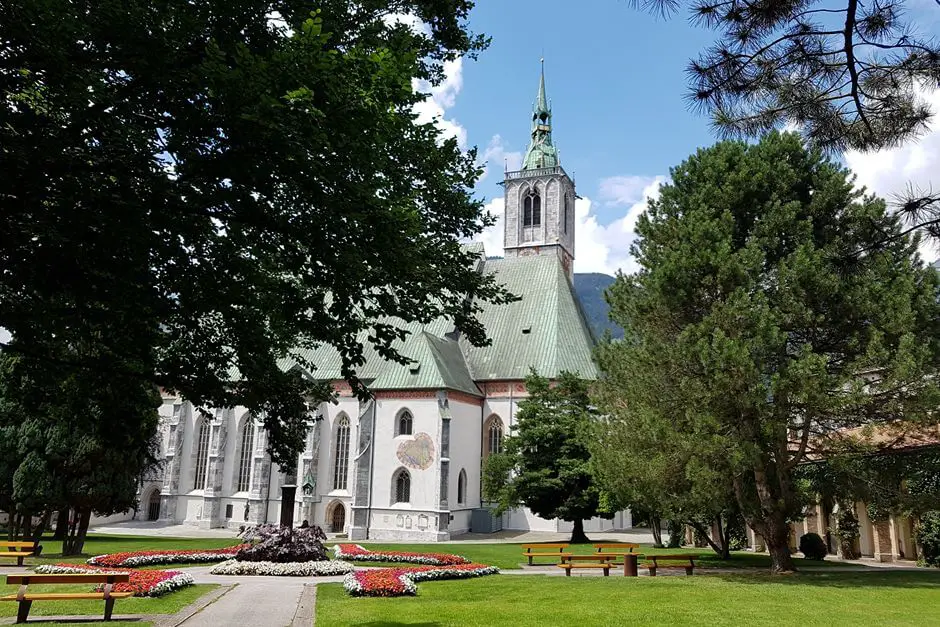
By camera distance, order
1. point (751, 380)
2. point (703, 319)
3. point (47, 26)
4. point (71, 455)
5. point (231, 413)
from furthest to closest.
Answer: point (231, 413), point (71, 455), point (703, 319), point (751, 380), point (47, 26)

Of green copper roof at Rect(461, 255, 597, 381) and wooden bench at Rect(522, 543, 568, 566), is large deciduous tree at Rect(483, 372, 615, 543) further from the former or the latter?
green copper roof at Rect(461, 255, 597, 381)

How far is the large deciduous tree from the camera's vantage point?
28516 mm

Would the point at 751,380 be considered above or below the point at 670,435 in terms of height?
above

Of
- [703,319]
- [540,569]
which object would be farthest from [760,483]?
[540,569]

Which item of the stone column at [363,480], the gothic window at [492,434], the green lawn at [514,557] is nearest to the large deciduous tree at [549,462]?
the green lawn at [514,557]

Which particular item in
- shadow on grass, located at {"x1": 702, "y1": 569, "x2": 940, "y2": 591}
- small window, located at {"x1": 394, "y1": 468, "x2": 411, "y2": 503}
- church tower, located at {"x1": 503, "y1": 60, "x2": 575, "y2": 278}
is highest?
church tower, located at {"x1": 503, "y1": 60, "x2": 575, "y2": 278}

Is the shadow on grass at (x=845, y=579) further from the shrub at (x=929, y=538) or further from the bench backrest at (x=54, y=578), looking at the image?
the bench backrest at (x=54, y=578)

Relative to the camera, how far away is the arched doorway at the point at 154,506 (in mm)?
43938

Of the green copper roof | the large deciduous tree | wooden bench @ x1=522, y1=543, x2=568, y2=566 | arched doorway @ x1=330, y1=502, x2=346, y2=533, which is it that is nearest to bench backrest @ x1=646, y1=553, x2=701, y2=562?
wooden bench @ x1=522, y1=543, x2=568, y2=566

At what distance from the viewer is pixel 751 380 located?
50.1 feet

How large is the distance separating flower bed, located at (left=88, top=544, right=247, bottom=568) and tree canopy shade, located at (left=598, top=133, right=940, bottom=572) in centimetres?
1167

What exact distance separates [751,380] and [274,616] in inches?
418

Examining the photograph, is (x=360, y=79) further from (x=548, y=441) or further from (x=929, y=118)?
(x=548, y=441)

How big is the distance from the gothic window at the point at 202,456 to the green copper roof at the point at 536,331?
53.6ft
